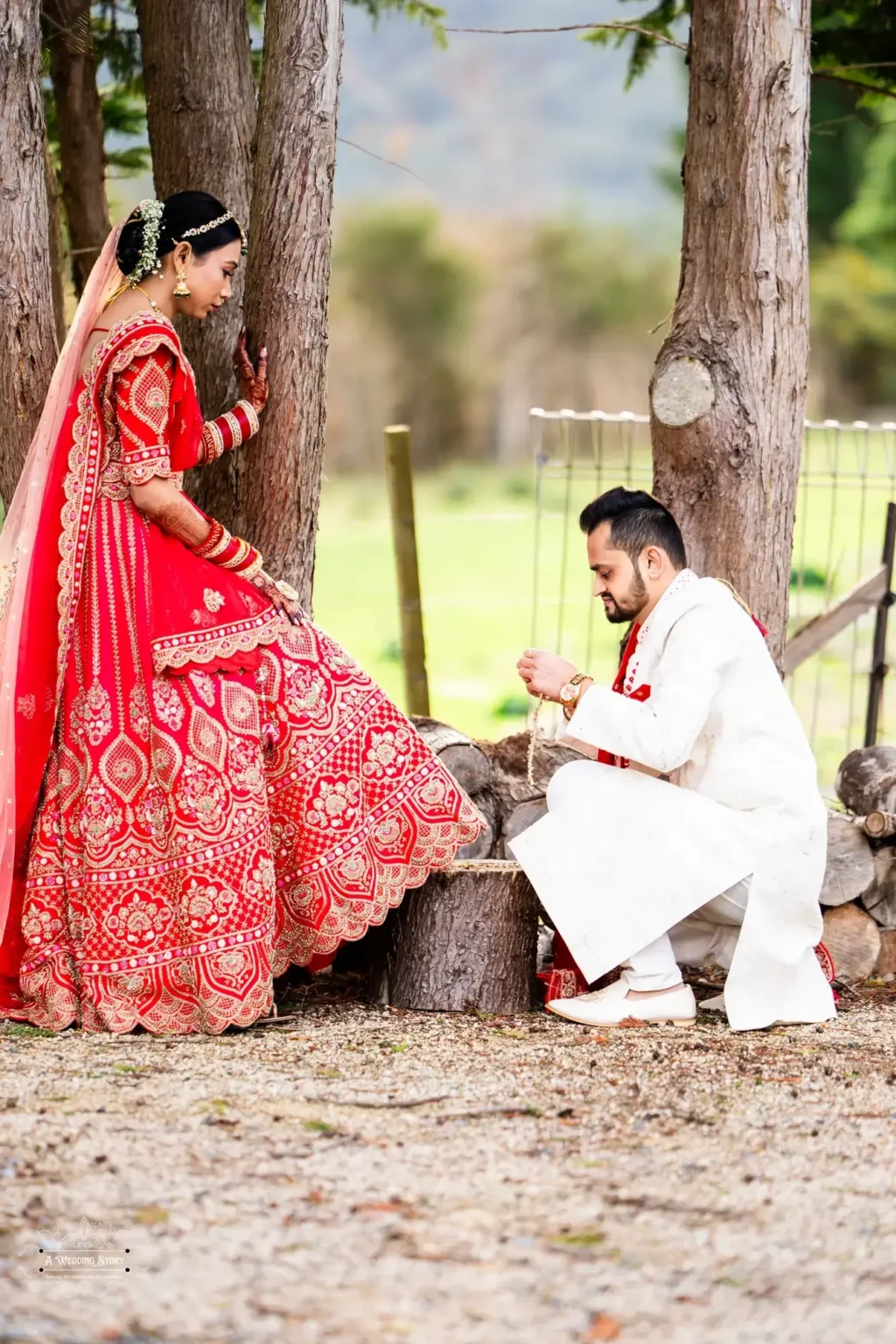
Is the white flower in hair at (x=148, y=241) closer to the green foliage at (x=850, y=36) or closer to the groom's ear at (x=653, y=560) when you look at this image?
the groom's ear at (x=653, y=560)

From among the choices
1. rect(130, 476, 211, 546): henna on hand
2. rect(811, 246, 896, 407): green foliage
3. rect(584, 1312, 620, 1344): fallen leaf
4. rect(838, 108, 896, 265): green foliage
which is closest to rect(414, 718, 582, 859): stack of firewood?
rect(130, 476, 211, 546): henna on hand

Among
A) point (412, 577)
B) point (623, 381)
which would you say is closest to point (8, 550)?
point (412, 577)

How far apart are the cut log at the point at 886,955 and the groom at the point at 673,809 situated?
0.89 m

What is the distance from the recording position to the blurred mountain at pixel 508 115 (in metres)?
48.8

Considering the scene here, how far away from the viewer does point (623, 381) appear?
32625 mm

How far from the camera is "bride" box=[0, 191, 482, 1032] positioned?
3496mm

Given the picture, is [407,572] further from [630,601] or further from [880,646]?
[630,601]

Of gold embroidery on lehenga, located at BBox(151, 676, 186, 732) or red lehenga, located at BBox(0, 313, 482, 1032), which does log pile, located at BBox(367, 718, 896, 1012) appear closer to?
red lehenga, located at BBox(0, 313, 482, 1032)

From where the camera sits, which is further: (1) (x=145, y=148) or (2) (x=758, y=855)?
(1) (x=145, y=148)

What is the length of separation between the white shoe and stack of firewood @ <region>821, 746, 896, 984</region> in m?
0.98

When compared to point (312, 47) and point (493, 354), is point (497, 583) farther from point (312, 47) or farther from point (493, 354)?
point (312, 47)

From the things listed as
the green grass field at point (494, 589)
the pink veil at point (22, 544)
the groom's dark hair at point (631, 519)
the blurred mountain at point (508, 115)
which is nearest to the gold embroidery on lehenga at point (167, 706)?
the pink veil at point (22, 544)

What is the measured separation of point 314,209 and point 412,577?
7.17 ft

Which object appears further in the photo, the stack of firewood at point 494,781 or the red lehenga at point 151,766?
the stack of firewood at point 494,781
